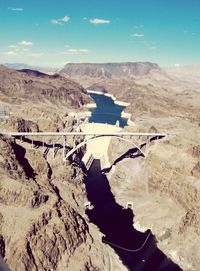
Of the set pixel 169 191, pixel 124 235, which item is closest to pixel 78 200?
pixel 124 235

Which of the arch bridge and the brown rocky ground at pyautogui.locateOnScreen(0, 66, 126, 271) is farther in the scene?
the arch bridge

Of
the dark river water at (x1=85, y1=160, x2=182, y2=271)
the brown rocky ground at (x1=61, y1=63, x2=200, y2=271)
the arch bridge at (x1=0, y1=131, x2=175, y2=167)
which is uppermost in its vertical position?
the arch bridge at (x1=0, y1=131, x2=175, y2=167)

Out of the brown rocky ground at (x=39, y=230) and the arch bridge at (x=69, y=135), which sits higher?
the arch bridge at (x=69, y=135)

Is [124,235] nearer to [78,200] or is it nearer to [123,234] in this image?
[123,234]

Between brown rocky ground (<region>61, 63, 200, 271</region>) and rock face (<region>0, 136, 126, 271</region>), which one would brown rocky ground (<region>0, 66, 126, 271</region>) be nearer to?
rock face (<region>0, 136, 126, 271</region>)

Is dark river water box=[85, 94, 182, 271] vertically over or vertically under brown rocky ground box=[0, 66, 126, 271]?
under

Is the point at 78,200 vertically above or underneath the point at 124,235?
above

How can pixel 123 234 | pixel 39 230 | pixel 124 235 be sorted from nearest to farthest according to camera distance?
pixel 39 230, pixel 124 235, pixel 123 234

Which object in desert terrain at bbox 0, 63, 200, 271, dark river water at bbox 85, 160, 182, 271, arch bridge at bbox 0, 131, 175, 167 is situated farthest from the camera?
arch bridge at bbox 0, 131, 175, 167

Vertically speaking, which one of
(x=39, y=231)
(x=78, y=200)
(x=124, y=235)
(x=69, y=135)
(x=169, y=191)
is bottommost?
(x=124, y=235)

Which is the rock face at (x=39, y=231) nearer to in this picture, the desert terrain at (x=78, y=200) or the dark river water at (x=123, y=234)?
the desert terrain at (x=78, y=200)

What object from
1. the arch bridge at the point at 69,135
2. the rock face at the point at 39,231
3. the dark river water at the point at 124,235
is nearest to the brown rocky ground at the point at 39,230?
the rock face at the point at 39,231

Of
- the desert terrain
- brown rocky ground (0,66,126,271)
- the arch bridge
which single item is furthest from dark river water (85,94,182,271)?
the arch bridge

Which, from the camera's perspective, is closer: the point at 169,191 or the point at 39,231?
the point at 39,231
